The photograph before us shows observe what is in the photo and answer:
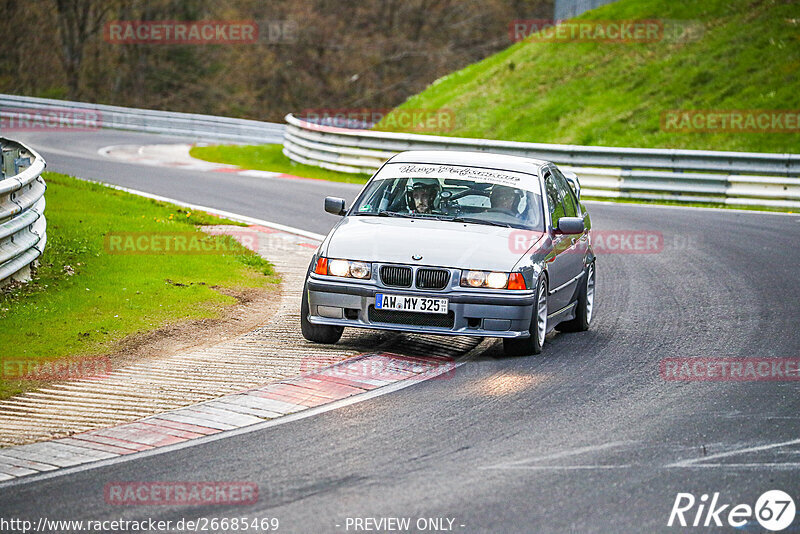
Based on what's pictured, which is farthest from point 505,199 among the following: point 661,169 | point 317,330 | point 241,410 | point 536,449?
point 661,169

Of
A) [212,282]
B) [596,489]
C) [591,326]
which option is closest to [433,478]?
[596,489]

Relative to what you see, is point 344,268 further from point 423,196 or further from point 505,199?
point 505,199

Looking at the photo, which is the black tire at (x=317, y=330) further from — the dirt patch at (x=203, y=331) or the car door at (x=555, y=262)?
the car door at (x=555, y=262)

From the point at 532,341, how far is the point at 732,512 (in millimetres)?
3765

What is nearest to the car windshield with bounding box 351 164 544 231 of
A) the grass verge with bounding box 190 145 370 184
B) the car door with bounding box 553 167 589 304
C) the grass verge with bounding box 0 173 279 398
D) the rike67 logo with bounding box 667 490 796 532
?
the car door with bounding box 553 167 589 304

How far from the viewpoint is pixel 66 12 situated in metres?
60.0

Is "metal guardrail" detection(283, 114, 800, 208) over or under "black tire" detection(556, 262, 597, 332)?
over

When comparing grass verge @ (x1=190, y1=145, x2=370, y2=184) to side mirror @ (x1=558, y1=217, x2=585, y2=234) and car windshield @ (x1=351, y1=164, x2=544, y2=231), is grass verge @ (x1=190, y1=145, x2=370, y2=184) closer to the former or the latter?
car windshield @ (x1=351, y1=164, x2=544, y2=231)

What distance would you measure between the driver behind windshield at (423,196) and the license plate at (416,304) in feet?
4.51

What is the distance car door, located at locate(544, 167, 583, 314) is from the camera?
10062mm

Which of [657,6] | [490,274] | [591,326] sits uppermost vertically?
[657,6]

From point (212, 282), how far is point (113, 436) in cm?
547

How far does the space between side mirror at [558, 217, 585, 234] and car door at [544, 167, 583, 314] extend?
11 centimetres

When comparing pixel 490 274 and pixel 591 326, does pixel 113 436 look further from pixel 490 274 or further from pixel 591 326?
pixel 591 326
